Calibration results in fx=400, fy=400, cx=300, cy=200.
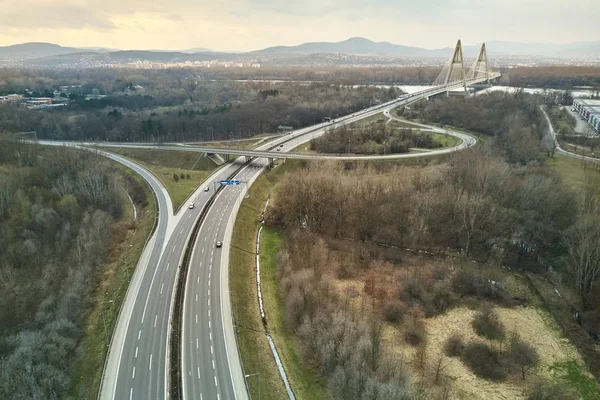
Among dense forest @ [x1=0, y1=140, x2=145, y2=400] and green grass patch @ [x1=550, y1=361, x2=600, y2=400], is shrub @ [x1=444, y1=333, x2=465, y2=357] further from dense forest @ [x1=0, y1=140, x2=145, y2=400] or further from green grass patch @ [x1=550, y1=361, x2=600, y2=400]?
dense forest @ [x1=0, y1=140, x2=145, y2=400]

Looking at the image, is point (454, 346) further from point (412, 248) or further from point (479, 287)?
point (412, 248)

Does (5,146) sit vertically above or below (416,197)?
above

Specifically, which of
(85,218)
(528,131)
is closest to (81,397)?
(85,218)

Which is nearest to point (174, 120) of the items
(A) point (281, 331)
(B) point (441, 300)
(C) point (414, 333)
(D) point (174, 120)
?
(D) point (174, 120)

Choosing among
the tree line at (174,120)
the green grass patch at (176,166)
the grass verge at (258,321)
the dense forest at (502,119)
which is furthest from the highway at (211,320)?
the tree line at (174,120)

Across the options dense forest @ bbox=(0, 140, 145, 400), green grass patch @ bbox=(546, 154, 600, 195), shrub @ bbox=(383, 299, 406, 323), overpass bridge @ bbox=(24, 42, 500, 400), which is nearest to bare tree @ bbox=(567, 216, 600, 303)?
green grass patch @ bbox=(546, 154, 600, 195)

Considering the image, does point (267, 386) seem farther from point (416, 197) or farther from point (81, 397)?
point (416, 197)

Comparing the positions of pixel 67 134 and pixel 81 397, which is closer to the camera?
pixel 81 397
